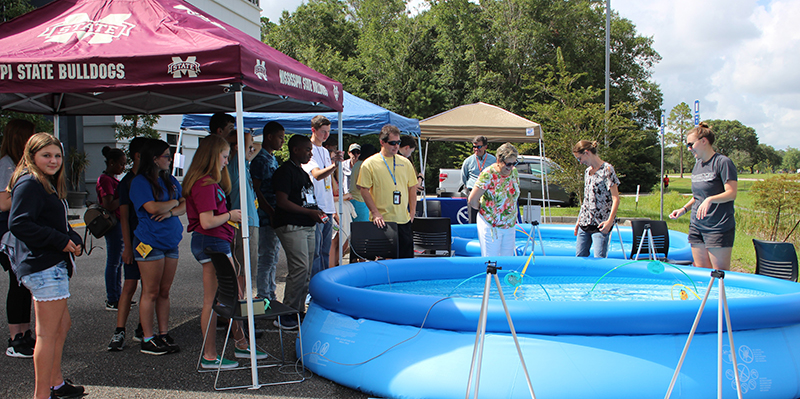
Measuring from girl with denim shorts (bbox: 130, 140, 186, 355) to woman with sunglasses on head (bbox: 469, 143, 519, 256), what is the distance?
2.98 meters

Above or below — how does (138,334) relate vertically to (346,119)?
below

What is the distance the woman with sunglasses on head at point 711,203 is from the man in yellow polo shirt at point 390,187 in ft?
9.70

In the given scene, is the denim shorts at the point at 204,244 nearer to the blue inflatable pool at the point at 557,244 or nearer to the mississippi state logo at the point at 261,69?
the mississippi state logo at the point at 261,69

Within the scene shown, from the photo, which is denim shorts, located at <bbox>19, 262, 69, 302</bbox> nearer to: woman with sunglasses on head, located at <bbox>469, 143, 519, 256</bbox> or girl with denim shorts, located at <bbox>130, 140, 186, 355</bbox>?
girl with denim shorts, located at <bbox>130, 140, 186, 355</bbox>

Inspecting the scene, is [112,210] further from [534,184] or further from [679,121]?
[679,121]

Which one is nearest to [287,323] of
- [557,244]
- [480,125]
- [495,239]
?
[495,239]

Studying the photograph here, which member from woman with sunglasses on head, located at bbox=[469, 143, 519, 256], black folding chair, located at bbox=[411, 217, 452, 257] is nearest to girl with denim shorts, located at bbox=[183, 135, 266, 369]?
woman with sunglasses on head, located at bbox=[469, 143, 519, 256]

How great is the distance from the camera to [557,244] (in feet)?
28.7

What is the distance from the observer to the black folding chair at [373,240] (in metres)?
6.20

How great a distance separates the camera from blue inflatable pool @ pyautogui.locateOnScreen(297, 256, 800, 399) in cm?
333

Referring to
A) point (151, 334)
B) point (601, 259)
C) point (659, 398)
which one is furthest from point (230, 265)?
point (601, 259)

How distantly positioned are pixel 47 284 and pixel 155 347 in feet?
4.40

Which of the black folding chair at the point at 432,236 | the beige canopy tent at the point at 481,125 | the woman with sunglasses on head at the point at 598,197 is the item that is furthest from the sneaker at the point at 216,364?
the beige canopy tent at the point at 481,125

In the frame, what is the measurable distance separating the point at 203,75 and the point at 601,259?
178 inches
